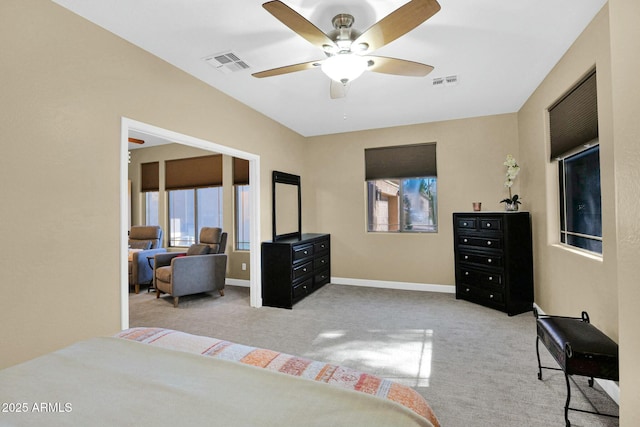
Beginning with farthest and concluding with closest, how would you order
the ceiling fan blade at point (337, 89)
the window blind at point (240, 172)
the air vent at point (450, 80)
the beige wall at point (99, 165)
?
1. the window blind at point (240, 172)
2. the air vent at point (450, 80)
3. the ceiling fan blade at point (337, 89)
4. the beige wall at point (99, 165)

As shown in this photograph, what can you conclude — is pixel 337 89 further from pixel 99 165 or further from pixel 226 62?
pixel 99 165

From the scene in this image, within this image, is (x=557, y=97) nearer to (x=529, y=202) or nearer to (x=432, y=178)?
(x=529, y=202)

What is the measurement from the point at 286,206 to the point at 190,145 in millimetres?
2066

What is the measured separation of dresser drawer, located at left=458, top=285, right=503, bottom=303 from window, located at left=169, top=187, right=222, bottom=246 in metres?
4.42

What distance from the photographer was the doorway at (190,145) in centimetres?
230

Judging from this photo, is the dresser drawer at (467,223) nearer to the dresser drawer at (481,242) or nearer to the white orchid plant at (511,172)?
the dresser drawer at (481,242)

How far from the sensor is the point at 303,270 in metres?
4.29

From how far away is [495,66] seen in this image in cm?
287

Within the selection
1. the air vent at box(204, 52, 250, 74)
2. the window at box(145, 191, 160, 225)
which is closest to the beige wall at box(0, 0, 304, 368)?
the air vent at box(204, 52, 250, 74)

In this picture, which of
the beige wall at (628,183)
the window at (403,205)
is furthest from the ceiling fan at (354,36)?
the window at (403,205)

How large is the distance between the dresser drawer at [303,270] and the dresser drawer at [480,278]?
86.0 inches

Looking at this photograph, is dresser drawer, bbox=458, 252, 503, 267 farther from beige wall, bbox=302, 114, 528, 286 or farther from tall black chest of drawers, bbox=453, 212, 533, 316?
beige wall, bbox=302, 114, 528, 286

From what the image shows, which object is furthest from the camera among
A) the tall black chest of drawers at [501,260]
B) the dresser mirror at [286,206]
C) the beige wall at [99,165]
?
the dresser mirror at [286,206]

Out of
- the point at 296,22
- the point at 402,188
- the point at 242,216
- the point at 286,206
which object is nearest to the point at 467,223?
the point at 402,188
